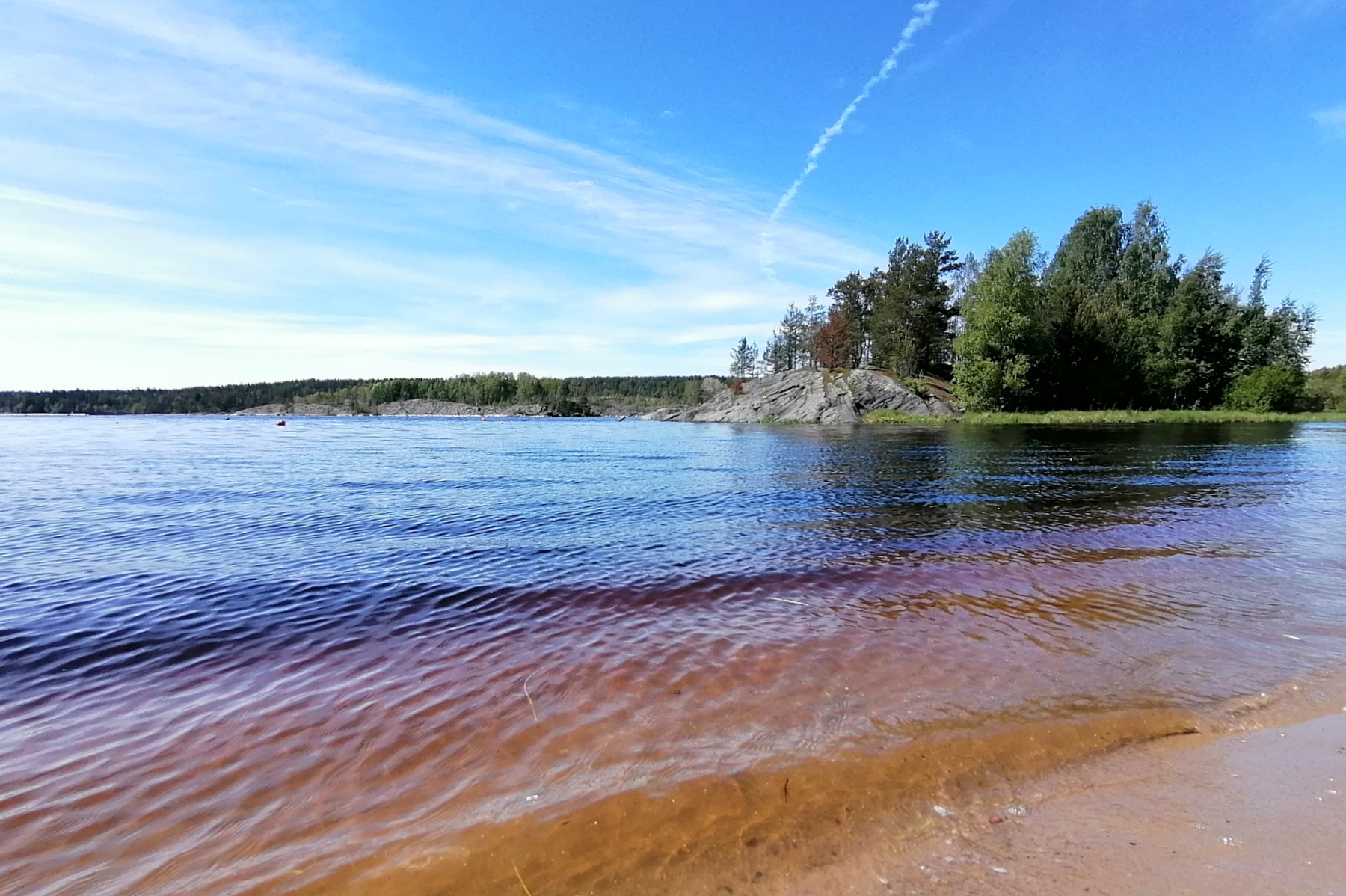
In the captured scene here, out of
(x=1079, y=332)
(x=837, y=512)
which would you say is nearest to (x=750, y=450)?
(x=837, y=512)

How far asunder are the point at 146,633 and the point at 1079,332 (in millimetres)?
100075

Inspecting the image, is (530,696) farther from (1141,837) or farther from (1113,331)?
(1113,331)

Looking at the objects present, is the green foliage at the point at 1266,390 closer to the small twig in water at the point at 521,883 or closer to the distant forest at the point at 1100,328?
the distant forest at the point at 1100,328

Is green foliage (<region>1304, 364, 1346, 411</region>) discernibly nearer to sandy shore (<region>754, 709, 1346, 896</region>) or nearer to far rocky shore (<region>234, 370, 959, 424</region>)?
far rocky shore (<region>234, 370, 959, 424</region>)

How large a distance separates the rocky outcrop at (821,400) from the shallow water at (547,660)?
7579cm

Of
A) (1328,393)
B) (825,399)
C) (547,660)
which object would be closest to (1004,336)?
(825,399)

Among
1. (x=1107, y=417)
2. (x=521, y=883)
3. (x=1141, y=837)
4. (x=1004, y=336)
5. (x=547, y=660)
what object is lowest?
(x=547, y=660)

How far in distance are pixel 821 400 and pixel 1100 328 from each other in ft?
130

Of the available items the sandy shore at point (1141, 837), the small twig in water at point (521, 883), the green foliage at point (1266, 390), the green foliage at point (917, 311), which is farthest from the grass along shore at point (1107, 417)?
the small twig in water at point (521, 883)

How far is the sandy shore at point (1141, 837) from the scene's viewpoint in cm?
367

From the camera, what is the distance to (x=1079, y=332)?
83.4m

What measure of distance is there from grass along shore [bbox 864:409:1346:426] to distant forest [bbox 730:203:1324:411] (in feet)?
6.91

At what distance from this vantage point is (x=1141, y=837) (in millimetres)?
4098

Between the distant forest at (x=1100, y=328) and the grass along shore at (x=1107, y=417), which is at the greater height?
the distant forest at (x=1100, y=328)
